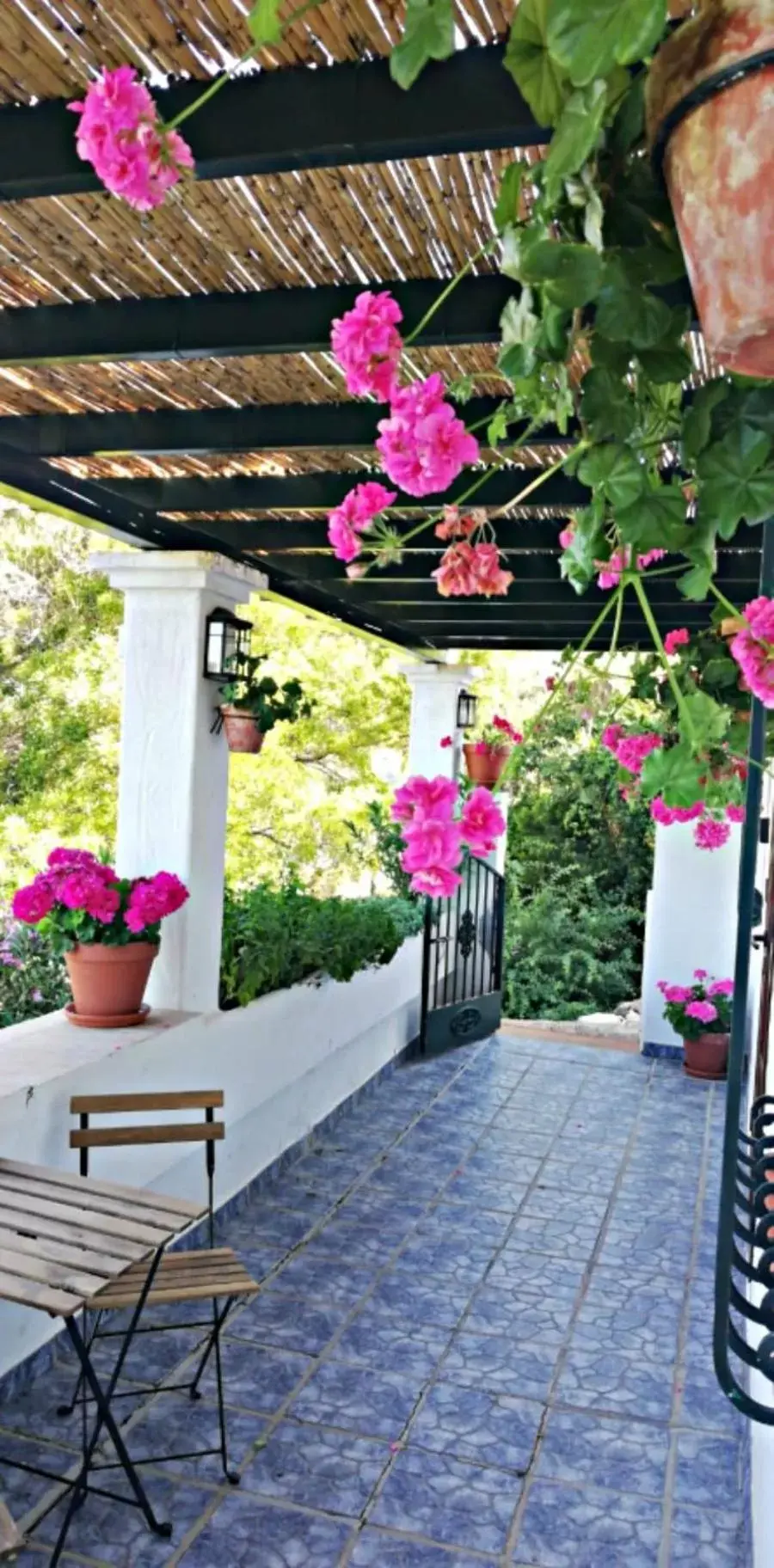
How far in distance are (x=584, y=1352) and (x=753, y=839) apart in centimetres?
340

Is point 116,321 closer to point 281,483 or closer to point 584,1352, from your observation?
point 281,483

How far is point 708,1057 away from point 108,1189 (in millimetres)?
5184

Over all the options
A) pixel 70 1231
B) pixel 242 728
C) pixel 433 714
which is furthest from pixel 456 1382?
pixel 433 714

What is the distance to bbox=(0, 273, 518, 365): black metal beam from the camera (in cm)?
237

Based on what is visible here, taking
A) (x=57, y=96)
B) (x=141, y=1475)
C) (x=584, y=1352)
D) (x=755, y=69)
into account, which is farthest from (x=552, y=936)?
(x=755, y=69)

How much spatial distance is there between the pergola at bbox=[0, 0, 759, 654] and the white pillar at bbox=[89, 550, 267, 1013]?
0.57 ft

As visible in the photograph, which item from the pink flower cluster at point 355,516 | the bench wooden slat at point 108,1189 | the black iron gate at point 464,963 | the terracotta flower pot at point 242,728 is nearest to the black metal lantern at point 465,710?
the black iron gate at point 464,963

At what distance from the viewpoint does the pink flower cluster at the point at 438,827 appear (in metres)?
1.18

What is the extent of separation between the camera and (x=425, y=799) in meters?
1.19

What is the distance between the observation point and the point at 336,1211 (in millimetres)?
4781

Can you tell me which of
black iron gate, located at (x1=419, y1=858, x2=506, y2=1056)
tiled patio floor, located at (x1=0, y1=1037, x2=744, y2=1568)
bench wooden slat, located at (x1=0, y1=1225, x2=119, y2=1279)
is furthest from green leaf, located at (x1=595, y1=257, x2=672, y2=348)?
black iron gate, located at (x1=419, y1=858, x2=506, y2=1056)

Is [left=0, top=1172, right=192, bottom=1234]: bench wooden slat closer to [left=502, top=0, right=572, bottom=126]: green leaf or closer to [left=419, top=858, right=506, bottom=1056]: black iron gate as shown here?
[left=502, top=0, right=572, bottom=126]: green leaf

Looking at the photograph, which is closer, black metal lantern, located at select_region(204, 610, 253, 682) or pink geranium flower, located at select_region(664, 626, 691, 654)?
pink geranium flower, located at select_region(664, 626, 691, 654)

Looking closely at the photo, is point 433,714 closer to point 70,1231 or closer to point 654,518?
point 70,1231
